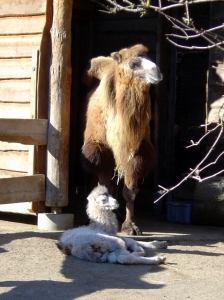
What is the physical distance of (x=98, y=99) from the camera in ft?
23.5

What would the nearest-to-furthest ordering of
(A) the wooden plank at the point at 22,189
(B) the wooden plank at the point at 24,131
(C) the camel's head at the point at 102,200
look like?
(C) the camel's head at the point at 102,200, (B) the wooden plank at the point at 24,131, (A) the wooden plank at the point at 22,189

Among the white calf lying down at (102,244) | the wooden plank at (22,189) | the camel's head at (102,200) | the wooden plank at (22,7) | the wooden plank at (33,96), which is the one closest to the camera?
the white calf lying down at (102,244)

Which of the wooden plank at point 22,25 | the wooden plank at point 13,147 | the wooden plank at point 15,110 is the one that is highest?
the wooden plank at point 22,25

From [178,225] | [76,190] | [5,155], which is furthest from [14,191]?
[76,190]

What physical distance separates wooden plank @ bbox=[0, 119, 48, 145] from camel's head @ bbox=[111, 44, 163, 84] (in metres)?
1.07

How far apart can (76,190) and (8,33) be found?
328 centimetres

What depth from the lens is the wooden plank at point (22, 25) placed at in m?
7.14

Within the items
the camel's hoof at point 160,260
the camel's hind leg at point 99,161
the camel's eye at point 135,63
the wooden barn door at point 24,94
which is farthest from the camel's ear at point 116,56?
the camel's hoof at point 160,260

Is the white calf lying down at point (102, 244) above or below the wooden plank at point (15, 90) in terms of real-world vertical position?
below

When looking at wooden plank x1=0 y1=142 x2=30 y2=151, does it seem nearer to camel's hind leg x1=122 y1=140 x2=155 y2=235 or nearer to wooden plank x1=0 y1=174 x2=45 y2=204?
wooden plank x1=0 y1=174 x2=45 y2=204

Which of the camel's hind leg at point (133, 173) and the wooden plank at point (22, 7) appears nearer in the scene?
the camel's hind leg at point (133, 173)

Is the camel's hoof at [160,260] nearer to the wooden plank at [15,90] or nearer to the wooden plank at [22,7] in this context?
the wooden plank at [15,90]

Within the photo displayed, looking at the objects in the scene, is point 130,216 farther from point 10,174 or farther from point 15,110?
point 15,110

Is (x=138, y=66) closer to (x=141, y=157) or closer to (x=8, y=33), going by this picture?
(x=141, y=157)
